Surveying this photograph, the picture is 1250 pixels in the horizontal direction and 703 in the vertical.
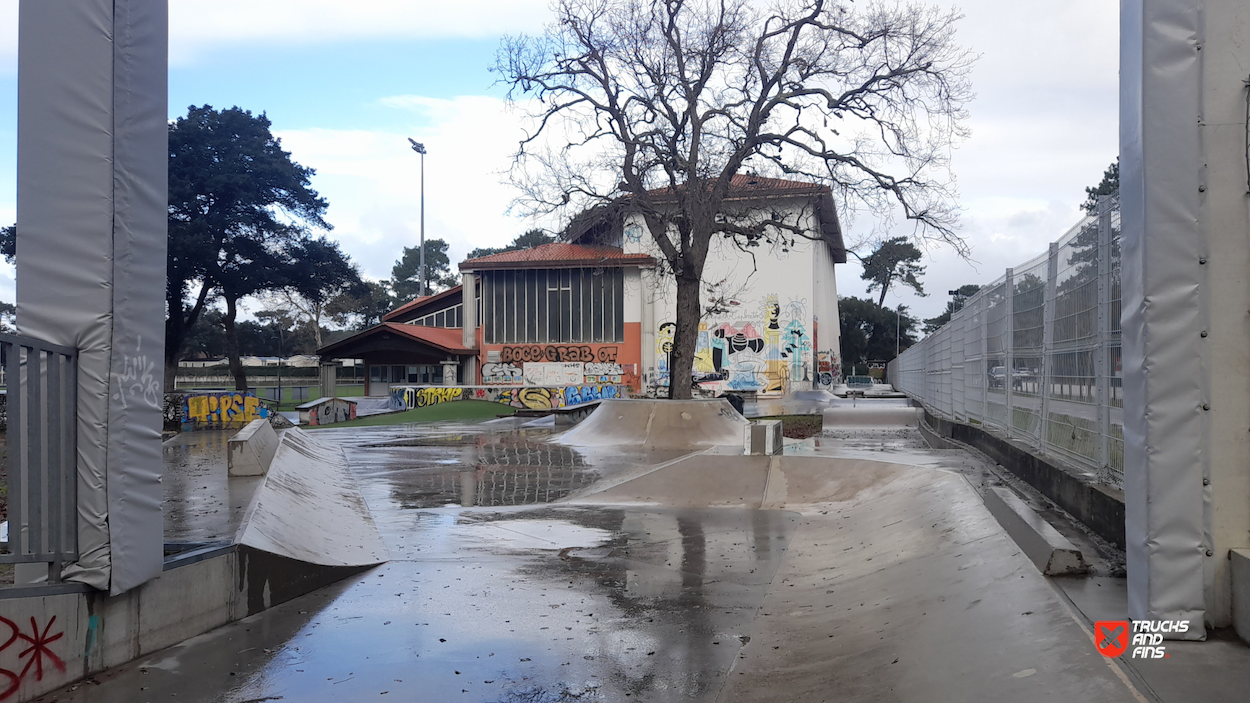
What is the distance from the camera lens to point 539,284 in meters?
44.2

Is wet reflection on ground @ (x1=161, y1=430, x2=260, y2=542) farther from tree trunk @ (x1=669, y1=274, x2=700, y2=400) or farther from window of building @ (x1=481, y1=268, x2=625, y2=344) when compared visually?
window of building @ (x1=481, y1=268, x2=625, y2=344)

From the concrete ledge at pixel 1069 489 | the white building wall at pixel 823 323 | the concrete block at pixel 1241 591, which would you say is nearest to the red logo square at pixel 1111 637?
the concrete block at pixel 1241 591

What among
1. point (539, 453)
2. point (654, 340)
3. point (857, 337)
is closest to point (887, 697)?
point (539, 453)

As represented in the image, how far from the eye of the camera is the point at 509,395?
122ft

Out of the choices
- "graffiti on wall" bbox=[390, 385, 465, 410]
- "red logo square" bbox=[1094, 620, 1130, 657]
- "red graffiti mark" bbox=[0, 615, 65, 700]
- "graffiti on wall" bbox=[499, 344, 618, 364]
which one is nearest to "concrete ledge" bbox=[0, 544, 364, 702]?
"red graffiti mark" bbox=[0, 615, 65, 700]

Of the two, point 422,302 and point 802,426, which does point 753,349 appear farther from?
point 802,426

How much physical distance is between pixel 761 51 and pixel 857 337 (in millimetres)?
68156

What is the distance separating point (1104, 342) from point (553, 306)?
1536 inches

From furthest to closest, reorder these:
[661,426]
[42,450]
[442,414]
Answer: [442,414] < [661,426] < [42,450]

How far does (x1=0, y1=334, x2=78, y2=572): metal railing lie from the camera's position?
3951mm

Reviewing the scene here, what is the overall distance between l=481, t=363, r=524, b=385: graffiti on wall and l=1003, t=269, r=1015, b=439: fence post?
3566 cm

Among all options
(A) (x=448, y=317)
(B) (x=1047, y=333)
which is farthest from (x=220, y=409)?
(B) (x=1047, y=333)

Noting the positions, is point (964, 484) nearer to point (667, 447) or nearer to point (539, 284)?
point (667, 447)

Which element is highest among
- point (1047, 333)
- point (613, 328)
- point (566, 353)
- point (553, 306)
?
point (553, 306)
